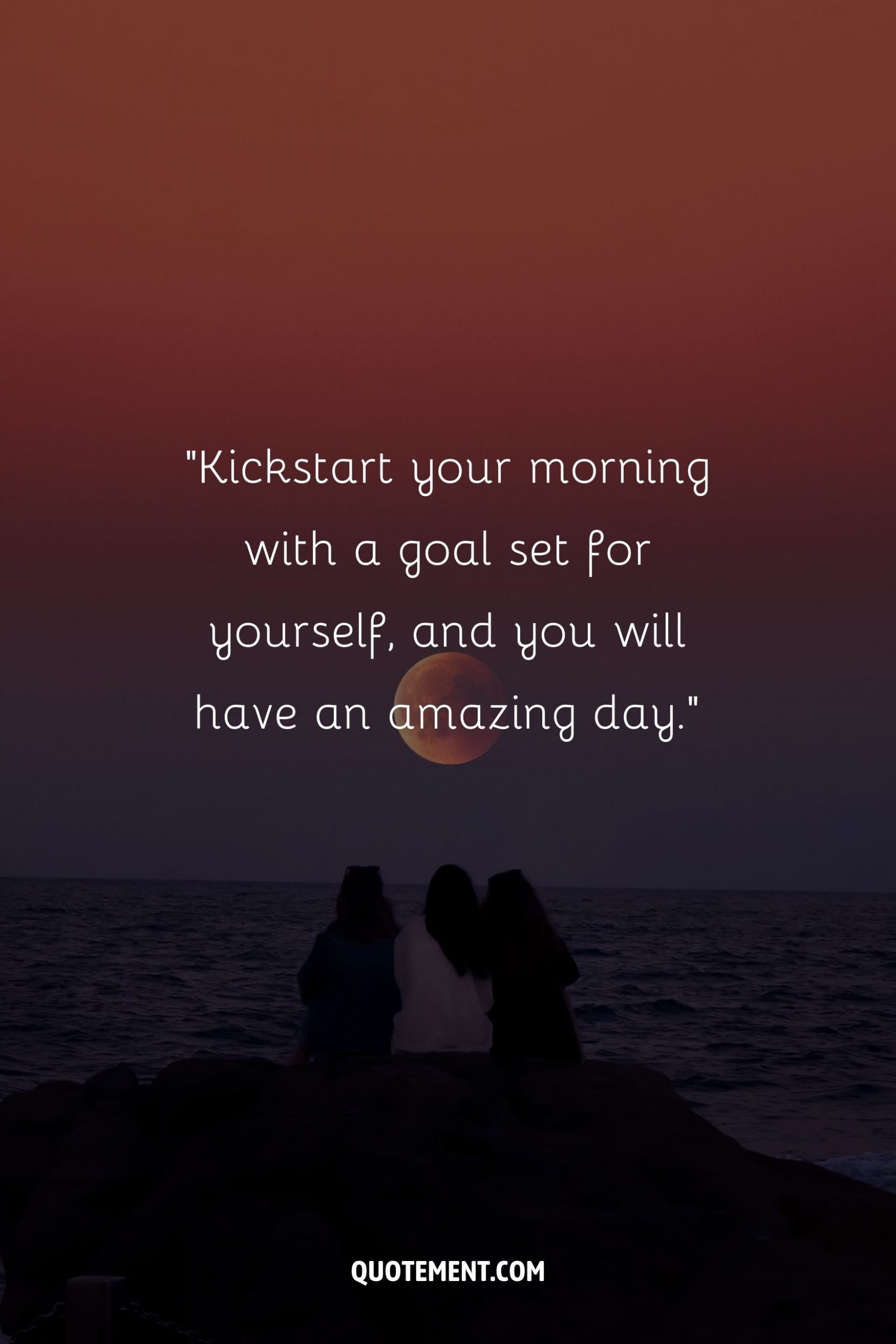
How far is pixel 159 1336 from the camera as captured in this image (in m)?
5.40

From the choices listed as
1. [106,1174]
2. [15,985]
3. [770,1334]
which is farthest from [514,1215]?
[15,985]

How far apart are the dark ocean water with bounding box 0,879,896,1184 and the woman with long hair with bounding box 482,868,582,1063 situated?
787 cm

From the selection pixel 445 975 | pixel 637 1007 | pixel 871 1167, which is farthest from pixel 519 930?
pixel 637 1007

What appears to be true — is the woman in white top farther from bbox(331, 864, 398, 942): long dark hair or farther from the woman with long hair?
bbox(331, 864, 398, 942): long dark hair

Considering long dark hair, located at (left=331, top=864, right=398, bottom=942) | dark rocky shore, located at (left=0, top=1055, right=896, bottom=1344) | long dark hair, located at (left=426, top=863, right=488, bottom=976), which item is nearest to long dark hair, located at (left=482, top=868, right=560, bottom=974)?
long dark hair, located at (left=426, top=863, right=488, bottom=976)

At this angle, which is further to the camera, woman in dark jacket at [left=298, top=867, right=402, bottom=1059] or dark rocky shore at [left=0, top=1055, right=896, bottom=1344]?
woman in dark jacket at [left=298, top=867, right=402, bottom=1059]

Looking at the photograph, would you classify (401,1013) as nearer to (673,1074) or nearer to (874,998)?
(673,1074)

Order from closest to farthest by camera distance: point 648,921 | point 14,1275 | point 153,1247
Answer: point 153,1247 → point 14,1275 → point 648,921

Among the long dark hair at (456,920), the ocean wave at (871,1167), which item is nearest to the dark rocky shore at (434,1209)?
the long dark hair at (456,920)

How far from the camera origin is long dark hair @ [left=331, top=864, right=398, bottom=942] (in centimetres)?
750

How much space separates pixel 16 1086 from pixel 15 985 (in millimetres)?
13456

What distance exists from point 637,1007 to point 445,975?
932 inches

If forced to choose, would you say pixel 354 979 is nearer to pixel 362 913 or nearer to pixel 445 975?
pixel 362 913

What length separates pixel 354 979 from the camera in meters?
7.41
